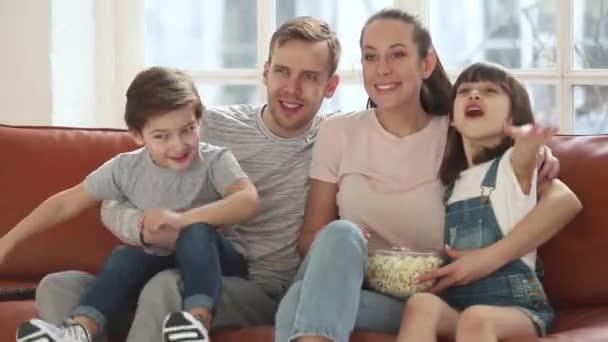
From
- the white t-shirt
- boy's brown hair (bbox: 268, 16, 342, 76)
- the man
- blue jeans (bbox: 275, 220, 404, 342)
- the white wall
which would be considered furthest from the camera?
the white wall

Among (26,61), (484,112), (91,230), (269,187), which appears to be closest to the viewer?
(484,112)

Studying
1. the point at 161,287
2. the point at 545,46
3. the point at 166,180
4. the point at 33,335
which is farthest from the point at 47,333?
the point at 545,46

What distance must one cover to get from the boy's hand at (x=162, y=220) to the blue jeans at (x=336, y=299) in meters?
0.29

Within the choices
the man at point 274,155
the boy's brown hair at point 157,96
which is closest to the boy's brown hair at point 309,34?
the man at point 274,155

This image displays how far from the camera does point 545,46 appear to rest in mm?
3076

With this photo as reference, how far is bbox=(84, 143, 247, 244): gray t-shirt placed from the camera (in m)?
2.28

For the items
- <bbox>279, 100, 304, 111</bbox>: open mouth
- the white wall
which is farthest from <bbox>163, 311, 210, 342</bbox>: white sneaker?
the white wall

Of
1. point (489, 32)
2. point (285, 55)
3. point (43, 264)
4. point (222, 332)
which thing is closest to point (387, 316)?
point (222, 332)

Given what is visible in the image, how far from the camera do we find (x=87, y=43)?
3166 mm

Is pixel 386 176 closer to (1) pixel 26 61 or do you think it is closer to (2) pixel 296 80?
(2) pixel 296 80

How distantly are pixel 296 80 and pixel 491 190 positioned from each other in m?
0.51

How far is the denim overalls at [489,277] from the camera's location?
2090 millimetres

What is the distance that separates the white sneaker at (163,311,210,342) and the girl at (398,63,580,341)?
388 millimetres

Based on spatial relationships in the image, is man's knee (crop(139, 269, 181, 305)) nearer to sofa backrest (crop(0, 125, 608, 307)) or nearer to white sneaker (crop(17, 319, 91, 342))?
white sneaker (crop(17, 319, 91, 342))
